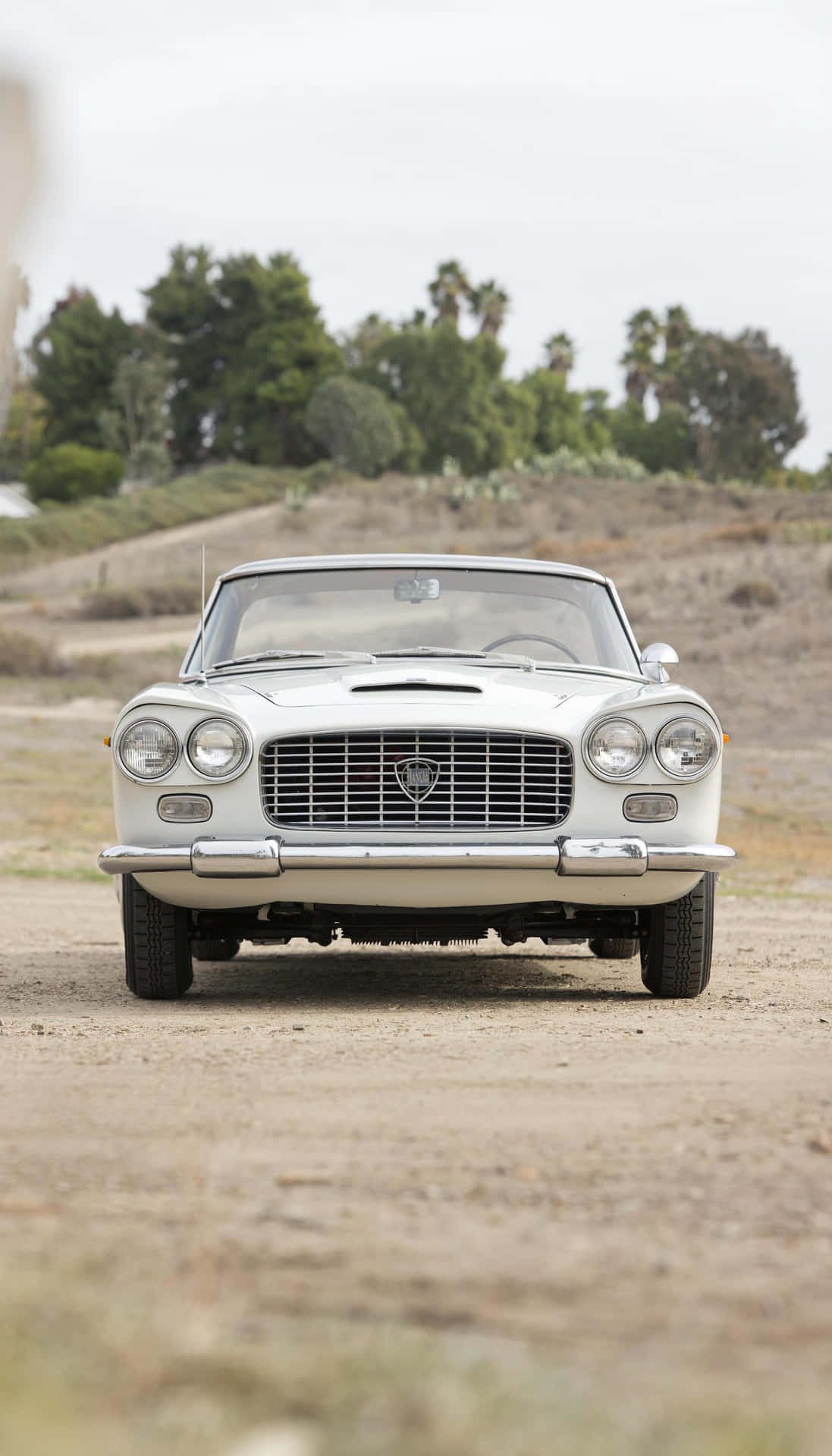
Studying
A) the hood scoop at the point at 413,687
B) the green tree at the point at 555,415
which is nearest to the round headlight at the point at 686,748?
the hood scoop at the point at 413,687

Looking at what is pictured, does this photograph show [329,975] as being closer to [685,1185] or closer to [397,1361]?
[685,1185]

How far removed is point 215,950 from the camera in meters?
6.97

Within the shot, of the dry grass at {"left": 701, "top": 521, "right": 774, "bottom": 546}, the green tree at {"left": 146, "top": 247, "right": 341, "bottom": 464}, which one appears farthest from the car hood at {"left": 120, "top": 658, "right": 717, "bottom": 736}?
the green tree at {"left": 146, "top": 247, "right": 341, "bottom": 464}

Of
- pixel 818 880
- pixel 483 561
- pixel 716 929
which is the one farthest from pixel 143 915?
pixel 818 880

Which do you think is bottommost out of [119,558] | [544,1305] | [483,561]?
[119,558]

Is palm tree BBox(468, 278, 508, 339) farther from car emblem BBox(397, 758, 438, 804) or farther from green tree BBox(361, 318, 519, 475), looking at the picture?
car emblem BBox(397, 758, 438, 804)

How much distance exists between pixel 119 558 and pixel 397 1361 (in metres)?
47.6

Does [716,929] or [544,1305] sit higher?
[544,1305]

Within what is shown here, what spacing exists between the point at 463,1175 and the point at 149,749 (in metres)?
2.63

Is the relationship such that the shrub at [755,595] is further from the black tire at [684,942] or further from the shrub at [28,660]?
the black tire at [684,942]

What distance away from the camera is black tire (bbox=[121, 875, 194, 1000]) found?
530 cm

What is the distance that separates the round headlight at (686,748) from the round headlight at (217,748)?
1344 millimetres

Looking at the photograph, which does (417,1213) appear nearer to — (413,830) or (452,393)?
(413,830)

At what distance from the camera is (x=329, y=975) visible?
6660 millimetres
